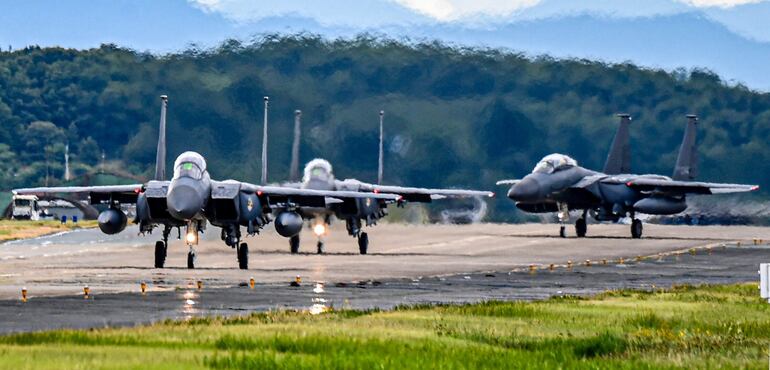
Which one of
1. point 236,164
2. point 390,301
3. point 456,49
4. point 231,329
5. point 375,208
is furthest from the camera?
point 456,49

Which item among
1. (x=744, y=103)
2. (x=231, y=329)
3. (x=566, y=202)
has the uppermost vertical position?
(x=744, y=103)

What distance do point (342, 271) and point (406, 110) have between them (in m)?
31.5

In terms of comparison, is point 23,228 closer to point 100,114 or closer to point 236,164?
point 100,114

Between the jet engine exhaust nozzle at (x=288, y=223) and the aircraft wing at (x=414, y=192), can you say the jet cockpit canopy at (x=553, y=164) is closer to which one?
the aircraft wing at (x=414, y=192)

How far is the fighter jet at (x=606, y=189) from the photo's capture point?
65.1 m

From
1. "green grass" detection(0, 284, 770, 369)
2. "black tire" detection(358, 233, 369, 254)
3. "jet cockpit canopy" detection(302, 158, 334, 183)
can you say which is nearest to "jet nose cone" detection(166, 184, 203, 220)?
"green grass" detection(0, 284, 770, 369)

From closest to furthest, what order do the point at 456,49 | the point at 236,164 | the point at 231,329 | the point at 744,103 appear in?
the point at 231,329, the point at 236,164, the point at 456,49, the point at 744,103

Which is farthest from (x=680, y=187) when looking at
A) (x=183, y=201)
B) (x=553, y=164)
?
(x=183, y=201)

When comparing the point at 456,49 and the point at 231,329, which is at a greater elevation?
the point at 456,49

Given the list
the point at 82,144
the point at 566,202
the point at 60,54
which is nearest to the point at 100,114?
the point at 82,144

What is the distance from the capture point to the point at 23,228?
8612 cm

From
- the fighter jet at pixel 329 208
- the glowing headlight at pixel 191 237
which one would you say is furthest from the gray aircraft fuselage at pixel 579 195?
the glowing headlight at pixel 191 237

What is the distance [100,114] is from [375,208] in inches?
1105

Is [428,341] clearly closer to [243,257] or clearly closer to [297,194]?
[243,257]
